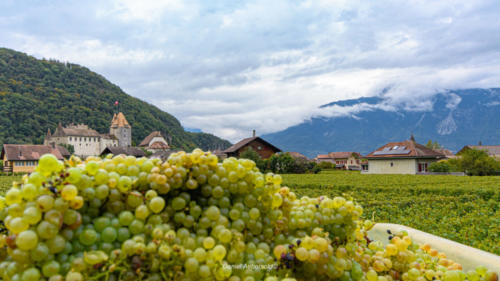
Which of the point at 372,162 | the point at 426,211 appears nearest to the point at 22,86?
the point at 372,162

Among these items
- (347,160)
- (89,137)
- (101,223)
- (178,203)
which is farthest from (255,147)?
(89,137)

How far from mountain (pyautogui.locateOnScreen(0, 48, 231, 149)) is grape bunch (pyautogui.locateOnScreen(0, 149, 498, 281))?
10056 centimetres

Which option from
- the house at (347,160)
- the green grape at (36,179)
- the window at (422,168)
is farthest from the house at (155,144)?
the green grape at (36,179)

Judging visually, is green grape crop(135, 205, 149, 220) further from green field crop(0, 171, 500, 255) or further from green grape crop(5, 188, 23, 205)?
green field crop(0, 171, 500, 255)

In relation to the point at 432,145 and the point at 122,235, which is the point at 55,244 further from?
the point at 432,145

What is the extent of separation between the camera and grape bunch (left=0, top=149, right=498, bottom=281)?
43.5 inches

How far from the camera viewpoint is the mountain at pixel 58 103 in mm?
98375

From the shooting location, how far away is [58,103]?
113688mm

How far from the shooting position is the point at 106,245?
A: 1.17 m

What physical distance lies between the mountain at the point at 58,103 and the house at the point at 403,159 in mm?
85554

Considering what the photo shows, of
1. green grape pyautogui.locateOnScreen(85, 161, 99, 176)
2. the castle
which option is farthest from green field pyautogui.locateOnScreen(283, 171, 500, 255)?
the castle

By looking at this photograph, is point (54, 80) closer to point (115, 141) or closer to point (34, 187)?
point (115, 141)

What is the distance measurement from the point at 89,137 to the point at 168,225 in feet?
368

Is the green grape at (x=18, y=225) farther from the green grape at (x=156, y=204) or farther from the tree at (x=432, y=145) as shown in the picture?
the tree at (x=432, y=145)
